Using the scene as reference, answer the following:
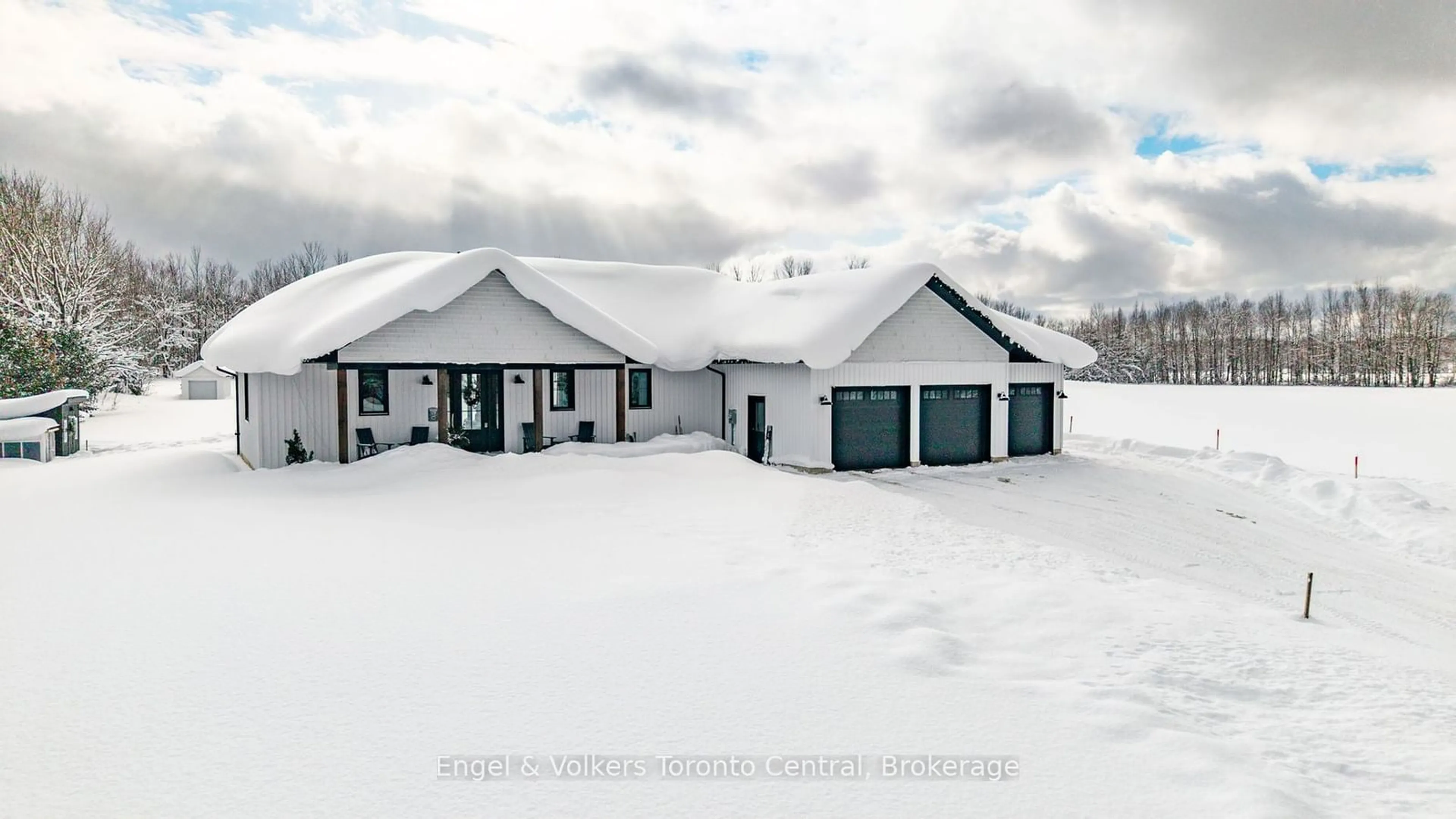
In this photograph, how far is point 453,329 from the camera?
55.0ft

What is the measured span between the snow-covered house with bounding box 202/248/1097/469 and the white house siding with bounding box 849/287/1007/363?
5 centimetres

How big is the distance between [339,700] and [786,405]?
14.2 m

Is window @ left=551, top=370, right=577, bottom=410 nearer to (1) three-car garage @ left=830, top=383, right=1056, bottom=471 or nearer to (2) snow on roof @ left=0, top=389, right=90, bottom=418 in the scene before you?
(1) three-car garage @ left=830, top=383, right=1056, bottom=471

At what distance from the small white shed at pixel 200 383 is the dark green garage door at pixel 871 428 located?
3760cm

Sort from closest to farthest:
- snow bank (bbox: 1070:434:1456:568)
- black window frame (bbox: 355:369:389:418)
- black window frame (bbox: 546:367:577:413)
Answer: snow bank (bbox: 1070:434:1456:568)
black window frame (bbox: 355:369:389:418)
black window frame (bbox: 546:367:577:413)

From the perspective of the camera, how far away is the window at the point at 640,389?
2005 cm

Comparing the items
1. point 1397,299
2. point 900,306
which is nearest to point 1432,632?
point 900,306

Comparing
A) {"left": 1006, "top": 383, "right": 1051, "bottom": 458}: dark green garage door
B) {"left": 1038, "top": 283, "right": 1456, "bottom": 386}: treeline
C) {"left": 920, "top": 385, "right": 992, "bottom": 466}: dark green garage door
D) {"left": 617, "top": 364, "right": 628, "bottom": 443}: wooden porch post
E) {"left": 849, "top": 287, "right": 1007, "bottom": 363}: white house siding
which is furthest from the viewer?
{"left": 1038, "top": 283, "right": 1456, "bottom": 386}: treeline

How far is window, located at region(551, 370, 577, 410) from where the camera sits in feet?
62.3

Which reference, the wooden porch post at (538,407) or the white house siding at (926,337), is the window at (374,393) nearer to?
the wooden porch post at (538,407)

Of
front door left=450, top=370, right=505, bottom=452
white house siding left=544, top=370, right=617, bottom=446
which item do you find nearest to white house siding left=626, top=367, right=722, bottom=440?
white house siding left=544, top=370, right=617, bottom=446

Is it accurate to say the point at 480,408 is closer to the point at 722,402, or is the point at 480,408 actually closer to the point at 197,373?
the point at 722,402

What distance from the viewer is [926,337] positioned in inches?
767

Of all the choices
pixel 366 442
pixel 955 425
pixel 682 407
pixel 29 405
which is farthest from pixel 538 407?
pixel 29 405
